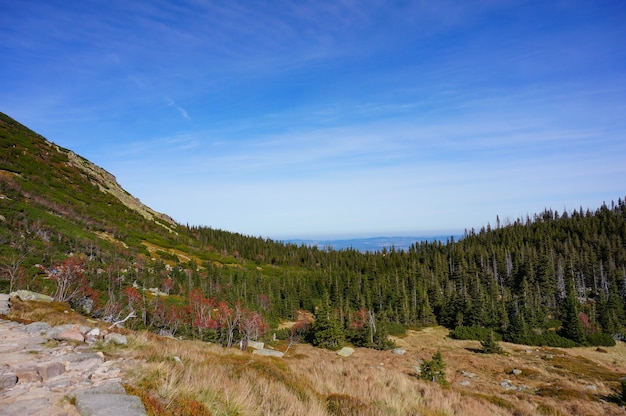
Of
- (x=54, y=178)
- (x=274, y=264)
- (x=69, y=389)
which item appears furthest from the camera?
(x=274, y=264)

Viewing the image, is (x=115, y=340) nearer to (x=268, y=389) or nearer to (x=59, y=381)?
(x=59, y=381)

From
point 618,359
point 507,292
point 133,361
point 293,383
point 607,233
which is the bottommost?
point 618,359

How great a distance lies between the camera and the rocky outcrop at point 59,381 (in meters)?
Answer: 6.24

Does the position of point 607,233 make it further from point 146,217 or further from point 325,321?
point 146,217

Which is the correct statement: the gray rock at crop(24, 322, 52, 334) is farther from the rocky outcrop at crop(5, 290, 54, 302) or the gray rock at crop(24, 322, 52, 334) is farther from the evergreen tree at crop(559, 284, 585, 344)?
the evergreen tree at crop(559, 284, 585, 344)

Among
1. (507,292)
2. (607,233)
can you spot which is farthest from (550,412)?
(607,233)

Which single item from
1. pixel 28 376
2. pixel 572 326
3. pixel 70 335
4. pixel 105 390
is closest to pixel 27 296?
pixel 70 335

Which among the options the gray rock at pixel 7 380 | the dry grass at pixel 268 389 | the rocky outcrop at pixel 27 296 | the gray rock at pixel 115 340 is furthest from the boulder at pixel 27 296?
the gray rock at pixel 7 380

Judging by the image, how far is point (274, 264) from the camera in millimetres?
156250

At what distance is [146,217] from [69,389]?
14309 cm

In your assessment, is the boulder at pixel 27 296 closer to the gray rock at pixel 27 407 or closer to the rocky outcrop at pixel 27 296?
the rocky outcrop at pixel 27 296

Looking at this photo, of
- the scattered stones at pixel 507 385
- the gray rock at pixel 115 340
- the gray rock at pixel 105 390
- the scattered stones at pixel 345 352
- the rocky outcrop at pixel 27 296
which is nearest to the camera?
the gray rock at pixel 105 390

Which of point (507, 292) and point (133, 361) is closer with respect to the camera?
point (133, 361)

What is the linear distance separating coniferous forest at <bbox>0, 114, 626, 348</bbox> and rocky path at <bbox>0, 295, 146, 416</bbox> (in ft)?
84.4
